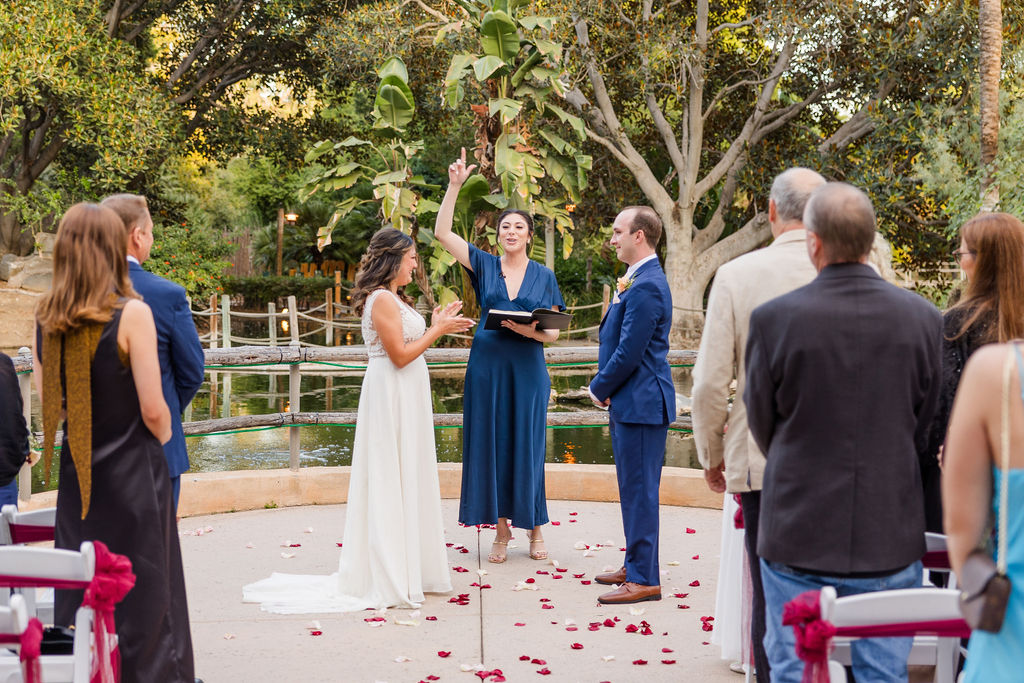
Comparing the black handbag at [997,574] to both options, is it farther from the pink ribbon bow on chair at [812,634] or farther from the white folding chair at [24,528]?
the white folding chair at [24,528]

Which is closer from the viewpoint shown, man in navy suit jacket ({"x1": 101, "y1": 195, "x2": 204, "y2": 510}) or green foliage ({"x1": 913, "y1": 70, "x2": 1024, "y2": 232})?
man in navy suit jacket ({"x1": 101, "y1": 195, "x2": 204, "y2": 510})

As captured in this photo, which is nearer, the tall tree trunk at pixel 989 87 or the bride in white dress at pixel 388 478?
the bride in white dress at pixel 388 478

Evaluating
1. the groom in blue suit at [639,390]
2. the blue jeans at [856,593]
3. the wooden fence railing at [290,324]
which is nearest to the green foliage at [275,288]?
the wooden fence railing at [290,324]

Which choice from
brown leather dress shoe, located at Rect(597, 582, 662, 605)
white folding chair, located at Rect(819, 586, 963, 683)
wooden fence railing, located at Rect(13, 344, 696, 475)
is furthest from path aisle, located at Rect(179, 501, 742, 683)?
white folding chair, located at Rect(819, 586, 963, 683)

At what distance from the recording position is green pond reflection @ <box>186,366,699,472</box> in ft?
45.0

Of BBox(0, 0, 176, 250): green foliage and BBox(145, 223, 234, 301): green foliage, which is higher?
BBox(0, 0, 176, 250): green foliage

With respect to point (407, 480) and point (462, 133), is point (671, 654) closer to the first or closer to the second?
point (407, 480)

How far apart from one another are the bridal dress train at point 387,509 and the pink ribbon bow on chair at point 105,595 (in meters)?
2.41

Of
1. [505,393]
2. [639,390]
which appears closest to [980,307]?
[639,390]

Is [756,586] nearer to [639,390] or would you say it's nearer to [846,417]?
[846,417]

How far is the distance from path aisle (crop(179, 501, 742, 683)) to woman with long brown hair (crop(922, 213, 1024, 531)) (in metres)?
1.37

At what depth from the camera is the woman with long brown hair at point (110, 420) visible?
315 centimetres

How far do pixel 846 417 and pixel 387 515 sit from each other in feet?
10.2

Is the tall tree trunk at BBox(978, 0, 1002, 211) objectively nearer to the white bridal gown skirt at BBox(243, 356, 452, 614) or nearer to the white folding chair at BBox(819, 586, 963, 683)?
the white bridal gown skirt at BBox(243, 356, 452, 614)
